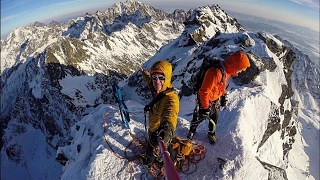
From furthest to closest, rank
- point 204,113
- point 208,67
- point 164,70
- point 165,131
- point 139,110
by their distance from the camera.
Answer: point 139,110
point 204,113
point 208,67
point 164,70
point 165,131

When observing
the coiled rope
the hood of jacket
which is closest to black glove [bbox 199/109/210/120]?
the coiled rope

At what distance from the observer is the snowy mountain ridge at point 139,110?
924 cm

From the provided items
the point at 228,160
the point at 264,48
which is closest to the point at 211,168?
the point at 228,160

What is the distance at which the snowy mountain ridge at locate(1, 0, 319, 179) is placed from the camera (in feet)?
30.3

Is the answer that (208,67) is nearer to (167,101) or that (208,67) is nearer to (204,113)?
(204,113)

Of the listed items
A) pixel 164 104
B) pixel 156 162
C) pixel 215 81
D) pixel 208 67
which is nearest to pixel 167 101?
pixel 164 104

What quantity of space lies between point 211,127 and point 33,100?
113m

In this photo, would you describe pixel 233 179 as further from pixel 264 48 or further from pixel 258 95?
pixel 264 48

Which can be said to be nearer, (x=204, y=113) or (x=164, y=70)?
(x=164, y=70)

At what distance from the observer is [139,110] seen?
13.6 meters

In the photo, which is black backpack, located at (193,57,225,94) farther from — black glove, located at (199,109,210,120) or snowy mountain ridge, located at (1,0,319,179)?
snowy mountain ridge, located at (1,0,319,179)

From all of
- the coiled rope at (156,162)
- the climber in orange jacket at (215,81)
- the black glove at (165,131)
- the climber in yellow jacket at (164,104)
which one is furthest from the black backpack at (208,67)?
the black glove at (165,131)

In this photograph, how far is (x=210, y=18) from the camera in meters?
70.8

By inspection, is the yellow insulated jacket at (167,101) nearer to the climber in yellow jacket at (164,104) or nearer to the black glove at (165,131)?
the climber in yellow jacket at (164,104)
